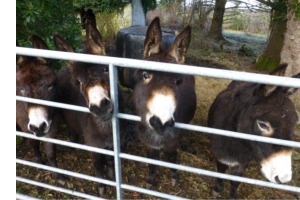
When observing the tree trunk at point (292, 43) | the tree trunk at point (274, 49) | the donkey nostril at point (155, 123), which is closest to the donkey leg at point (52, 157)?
the donkey nostril at point (155, 123)

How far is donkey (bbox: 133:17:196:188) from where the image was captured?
84.3 inches

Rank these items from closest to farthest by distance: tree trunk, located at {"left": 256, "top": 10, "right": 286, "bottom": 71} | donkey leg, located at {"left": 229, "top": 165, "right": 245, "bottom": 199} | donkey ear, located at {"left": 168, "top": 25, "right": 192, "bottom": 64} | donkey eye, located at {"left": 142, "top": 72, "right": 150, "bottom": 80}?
donkey eye, located at {"left": 142, "top": 72, "right": 150, "bottom": 80} < donkey ear, located at {"left": 168, "top": 25, "right": 192, "bottom": 64} < donkey leg, located at {"left": 229, "top": 165, "right": 245, "bottom": 199} < tree trunk, located at {"left": 256, "top": 10, "right": 286, "bottom": 71}

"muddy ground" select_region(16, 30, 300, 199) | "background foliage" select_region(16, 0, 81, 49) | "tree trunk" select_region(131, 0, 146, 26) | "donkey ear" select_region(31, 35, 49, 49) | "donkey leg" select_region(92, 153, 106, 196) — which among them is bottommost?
"muddy ground" select_region(16, 30, 300, 199)

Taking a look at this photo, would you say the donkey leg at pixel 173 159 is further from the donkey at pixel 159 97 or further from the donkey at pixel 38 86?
the donkey at pixel 38 86

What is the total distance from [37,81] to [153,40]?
1.41 m

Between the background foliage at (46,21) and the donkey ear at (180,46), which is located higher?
the background foliage at (46,21)

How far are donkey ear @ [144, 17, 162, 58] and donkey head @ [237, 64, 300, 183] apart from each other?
1050 millimetres

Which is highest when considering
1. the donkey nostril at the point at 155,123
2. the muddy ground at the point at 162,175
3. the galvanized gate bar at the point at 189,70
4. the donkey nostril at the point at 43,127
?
the galvanized gate bar at the point at 189,70

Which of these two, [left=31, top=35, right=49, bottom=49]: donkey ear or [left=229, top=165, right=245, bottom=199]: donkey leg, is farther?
[left=229, top=165, right=245, bottom=199]: donkey leg

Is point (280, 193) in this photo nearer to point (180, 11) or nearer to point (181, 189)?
point (181, 189)

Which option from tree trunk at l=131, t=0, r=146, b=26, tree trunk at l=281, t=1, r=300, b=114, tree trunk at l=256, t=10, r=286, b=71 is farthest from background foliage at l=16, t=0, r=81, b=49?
tree trunk at l=256, t=10, r=286, b=71

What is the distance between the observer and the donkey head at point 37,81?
2775 millimetres

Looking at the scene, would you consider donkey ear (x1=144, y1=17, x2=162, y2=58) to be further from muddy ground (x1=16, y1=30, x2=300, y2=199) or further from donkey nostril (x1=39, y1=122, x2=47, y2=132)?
muddy ground (x1=16, y1=30, x2=300, y2=199)

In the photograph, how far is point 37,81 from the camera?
10.00ft
